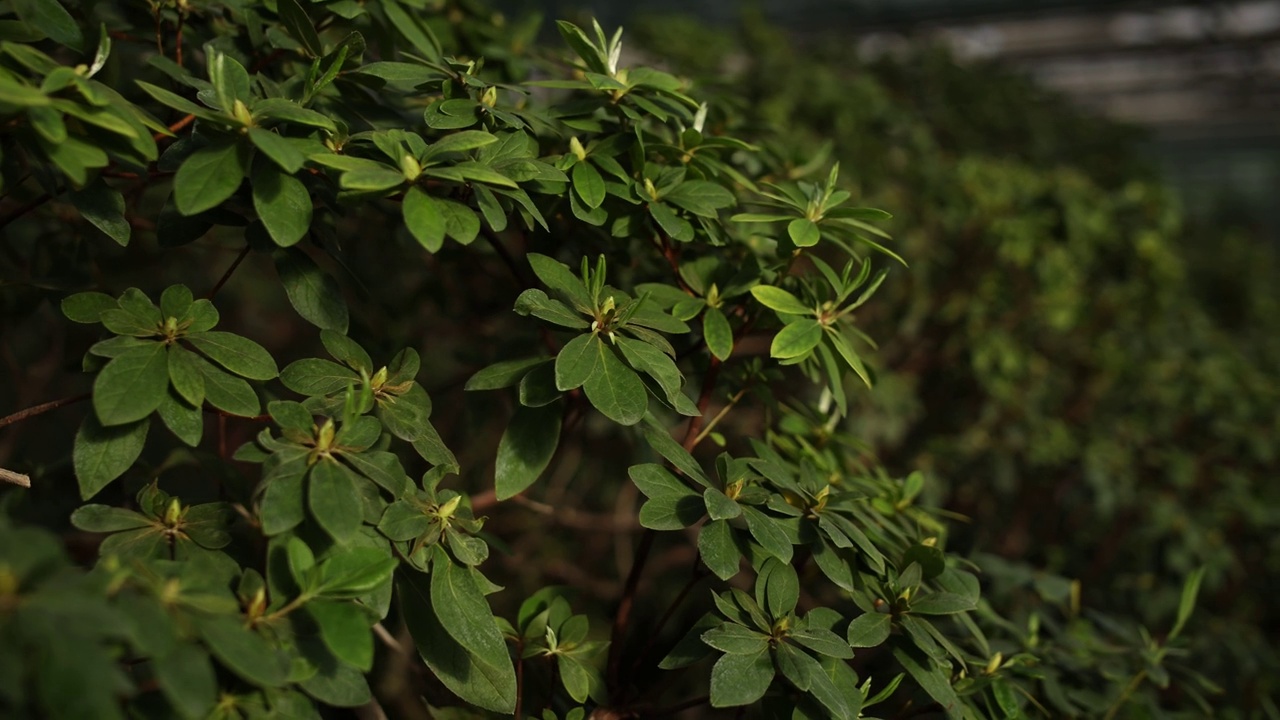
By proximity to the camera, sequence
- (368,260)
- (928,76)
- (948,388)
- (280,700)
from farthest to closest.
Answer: (928,76)
(948,388)
(368,260)
(280,700)

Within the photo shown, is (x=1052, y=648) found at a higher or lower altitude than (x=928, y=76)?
lower

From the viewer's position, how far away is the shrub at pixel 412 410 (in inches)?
26.2

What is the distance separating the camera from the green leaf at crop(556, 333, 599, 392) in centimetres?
77

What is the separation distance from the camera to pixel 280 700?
2.22ft

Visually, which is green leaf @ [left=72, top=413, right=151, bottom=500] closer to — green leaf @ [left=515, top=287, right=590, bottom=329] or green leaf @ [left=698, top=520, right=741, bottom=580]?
green leaf @ [left=515, top=287, right=590, bottom=329]

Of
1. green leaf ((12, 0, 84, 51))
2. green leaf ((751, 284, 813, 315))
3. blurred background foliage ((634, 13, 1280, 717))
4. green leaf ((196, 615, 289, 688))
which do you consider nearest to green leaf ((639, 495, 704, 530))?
green leaf ((751, 284, 813, 315))

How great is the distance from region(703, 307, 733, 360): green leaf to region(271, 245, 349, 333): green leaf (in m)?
0.37

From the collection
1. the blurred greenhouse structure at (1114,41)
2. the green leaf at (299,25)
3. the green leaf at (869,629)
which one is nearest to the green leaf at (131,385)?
the green leaf at (299,25)

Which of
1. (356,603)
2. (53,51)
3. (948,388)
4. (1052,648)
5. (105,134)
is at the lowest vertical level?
(948,388)

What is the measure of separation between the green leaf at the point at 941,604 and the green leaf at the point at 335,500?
1.85 ft

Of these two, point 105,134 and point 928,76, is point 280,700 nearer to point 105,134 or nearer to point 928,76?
point 105,134

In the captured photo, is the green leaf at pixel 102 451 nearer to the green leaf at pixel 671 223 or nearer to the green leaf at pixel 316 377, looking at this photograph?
the green leaf at pixel 316 377

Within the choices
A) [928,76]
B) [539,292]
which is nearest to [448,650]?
[539,292]

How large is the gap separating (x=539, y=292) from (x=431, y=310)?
1.37m
